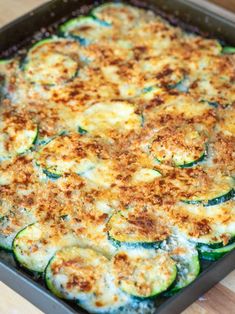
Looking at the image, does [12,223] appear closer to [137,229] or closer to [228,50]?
[137,229]

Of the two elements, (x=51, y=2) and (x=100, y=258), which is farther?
(x=51, y=2)

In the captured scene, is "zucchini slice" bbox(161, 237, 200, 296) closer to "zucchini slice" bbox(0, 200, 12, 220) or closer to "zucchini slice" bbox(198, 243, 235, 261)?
"zucchini slice" bbox(198, 243, 235, 261)

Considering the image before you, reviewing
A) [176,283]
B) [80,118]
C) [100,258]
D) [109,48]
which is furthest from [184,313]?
[109,48]

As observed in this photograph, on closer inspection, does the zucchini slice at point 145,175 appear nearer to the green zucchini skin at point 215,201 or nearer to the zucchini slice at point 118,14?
the green zucchini skin at point 215,201

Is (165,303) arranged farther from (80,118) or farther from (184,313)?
(80,118)

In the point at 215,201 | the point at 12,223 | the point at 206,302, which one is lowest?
the point at 206,302

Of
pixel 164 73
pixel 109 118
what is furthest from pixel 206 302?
pixel 164 73
